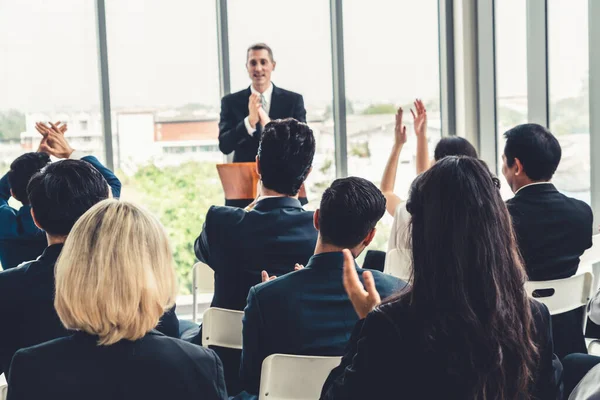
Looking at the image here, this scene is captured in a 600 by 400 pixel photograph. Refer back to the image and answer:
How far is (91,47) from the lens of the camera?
18.0ft

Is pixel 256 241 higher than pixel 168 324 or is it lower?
higher

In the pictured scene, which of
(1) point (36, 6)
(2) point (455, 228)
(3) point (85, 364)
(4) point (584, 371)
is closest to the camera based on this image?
(2) point (455, 228)

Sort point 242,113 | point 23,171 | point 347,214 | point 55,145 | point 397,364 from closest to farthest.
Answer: point 397,364
point 347,214
point 23,171
point 55,145
point 242,113

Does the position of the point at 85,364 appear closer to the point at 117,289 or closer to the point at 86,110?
the point at 117,289

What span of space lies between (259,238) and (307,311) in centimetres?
61

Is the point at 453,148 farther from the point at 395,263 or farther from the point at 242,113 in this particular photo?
the point at 242,113

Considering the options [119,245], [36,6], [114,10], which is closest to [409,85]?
[114,10]

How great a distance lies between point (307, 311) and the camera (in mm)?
2045

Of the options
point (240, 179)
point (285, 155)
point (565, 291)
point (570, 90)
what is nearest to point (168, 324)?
point (285, 155)

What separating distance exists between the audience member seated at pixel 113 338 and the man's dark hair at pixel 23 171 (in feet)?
5.69

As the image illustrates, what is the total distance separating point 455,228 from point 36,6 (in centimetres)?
→ 471

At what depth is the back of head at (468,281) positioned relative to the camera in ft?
4.47

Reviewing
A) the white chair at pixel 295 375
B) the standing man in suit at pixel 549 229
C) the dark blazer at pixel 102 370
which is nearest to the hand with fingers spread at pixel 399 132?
the standing man in suit at pixel 549 229

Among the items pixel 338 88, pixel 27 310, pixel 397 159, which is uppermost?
pixel 338 88
